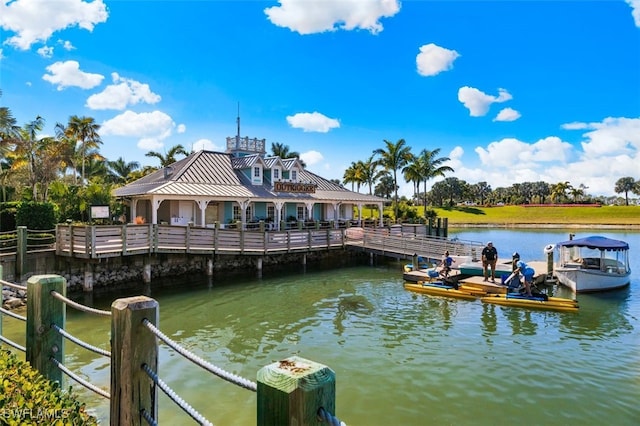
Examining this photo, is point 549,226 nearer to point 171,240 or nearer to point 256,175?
point 256,175

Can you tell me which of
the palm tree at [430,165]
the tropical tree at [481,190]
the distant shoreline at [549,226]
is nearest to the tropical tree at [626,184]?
the tropical tree at [481,190]

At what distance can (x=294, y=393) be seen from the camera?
1806 mm

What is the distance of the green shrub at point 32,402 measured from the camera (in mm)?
3074

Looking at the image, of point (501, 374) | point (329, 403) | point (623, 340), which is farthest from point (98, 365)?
point (623, 340)

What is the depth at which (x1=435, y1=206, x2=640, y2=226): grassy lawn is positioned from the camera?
77.4 metres

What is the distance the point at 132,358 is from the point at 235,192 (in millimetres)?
25449

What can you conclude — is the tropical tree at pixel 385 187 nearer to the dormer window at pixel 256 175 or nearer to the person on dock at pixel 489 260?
the dormer window at pixel 256 175

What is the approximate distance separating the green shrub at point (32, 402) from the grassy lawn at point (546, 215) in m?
80.2

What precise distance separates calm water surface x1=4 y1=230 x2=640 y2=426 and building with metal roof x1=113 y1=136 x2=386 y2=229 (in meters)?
8.30

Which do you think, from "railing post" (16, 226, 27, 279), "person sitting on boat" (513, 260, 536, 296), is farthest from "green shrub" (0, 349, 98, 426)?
"person sitting on boat" (513, 260, 536, 296)

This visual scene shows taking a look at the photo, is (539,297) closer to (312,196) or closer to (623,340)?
(623,340)

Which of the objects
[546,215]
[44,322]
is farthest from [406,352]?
[546,215]

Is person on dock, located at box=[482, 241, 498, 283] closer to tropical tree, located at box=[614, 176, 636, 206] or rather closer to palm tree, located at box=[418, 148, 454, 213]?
palm tree, located at box=[418, 148, 454, 213]

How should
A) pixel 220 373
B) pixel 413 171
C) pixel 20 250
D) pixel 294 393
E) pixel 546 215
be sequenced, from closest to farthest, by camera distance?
pixel 294 393
pixel 220 373
pixel 20 250
pixel 413 171
pixel 546 215
